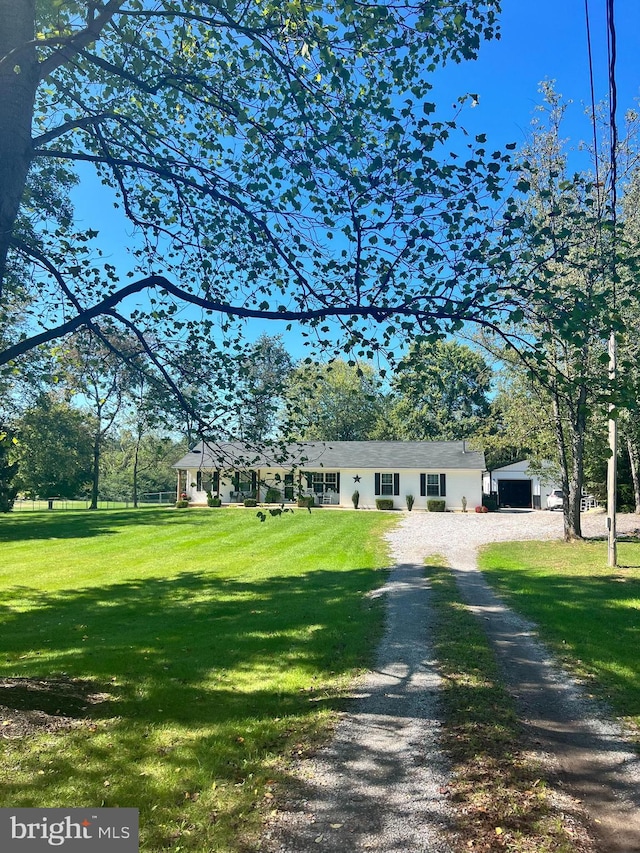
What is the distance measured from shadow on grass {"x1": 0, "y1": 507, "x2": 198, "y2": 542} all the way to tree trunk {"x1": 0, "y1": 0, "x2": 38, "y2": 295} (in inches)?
748

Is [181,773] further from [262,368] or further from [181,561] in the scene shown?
[181,561]

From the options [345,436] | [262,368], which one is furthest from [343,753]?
[345,436]

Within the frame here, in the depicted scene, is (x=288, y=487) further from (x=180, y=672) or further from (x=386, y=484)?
(x=386, y=484)

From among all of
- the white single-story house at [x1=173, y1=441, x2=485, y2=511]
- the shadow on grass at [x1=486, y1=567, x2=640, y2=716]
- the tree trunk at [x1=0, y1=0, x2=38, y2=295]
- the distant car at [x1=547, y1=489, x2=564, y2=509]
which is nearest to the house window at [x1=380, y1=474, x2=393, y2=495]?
the white single-story house at [x1=173, y1=441, x2=485, y2=511]

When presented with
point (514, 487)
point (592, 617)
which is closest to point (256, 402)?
point (592, 617)

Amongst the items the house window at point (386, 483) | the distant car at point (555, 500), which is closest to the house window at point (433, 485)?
the house window at point (386, 483)

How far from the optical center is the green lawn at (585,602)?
630 centimetres

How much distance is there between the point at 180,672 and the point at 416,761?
333 cm

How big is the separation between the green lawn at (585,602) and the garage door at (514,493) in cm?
2550

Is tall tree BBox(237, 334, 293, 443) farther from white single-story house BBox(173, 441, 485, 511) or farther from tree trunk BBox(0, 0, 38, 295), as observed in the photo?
white single-story house BBox(173, 441, 485, 511)

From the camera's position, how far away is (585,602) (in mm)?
10406

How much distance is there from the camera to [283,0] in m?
5.82

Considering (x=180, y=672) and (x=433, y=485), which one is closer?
(x=180, y=672)

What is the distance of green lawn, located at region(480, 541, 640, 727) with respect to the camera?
6296 millimetres
